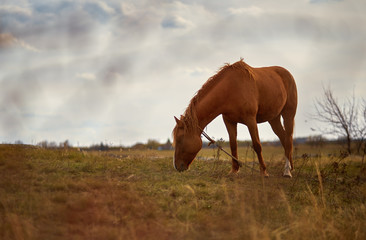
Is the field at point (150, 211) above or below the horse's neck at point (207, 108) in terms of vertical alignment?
below

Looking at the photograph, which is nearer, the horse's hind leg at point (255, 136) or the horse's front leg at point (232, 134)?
the horse's hind leg at point (255, 136)

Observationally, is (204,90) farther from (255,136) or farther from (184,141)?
(255,136)

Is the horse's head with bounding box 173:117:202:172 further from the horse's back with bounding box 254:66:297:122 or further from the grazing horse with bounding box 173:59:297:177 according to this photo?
the horse's back with bounding box 254:66:297:122

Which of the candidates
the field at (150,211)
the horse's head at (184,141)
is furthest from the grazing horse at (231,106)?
the field at (150,211)

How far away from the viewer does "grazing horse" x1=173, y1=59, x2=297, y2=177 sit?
22.2 feet

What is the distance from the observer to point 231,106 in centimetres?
719

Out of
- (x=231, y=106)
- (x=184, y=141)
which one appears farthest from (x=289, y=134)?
(x=184, y=141)

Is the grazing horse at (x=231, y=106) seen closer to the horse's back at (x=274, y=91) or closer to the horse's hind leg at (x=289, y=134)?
the horse's back at (x=274, y=91)

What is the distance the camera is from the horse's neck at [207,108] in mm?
6992

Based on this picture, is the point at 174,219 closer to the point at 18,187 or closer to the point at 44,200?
the point at 44,200

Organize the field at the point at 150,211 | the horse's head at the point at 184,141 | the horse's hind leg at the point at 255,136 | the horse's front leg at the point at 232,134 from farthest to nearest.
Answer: the horse's front leg at the point at 232,134, the horse's hind leg at the point at 255,136, the horse's head at the point at 184,141, the field at the point at 150,211

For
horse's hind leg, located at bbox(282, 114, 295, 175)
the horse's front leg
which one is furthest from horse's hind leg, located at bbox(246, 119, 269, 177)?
horse's hind leg, located at bbox(282, 114, 295, 175)

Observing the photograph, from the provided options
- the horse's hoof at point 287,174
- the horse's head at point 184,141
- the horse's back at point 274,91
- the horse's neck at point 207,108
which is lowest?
the horse's hoof at point 287,174

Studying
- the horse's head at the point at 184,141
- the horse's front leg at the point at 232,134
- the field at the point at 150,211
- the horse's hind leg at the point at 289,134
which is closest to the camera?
the field at the point at 150,211
